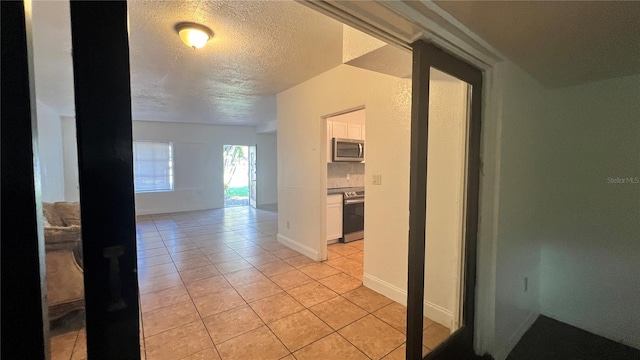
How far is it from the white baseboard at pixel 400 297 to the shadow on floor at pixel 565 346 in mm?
531

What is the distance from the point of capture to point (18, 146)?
643 mm

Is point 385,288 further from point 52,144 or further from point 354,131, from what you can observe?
point 52,144

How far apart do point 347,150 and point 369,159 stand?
1.76 m

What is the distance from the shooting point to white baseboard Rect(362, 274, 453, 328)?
2.16 meters

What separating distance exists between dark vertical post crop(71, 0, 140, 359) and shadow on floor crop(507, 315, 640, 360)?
2658 millimetres

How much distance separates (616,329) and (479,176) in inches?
78.0

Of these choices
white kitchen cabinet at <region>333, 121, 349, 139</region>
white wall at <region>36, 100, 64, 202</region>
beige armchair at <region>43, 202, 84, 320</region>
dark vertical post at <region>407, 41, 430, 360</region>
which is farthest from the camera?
white kitchen cabinet at <region>333, 121, 349, 139</region>

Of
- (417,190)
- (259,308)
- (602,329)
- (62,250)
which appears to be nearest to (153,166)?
(259,308)

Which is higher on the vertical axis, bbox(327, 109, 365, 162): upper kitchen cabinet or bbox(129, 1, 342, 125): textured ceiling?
bbox(129, 1, 342, 125): textured ceiling

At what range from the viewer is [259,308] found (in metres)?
2.59

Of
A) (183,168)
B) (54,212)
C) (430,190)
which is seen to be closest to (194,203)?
(183,168)

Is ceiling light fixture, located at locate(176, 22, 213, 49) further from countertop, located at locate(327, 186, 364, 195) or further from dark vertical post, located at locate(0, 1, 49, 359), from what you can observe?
countertop, located at locate(327, 186, 364, 195)

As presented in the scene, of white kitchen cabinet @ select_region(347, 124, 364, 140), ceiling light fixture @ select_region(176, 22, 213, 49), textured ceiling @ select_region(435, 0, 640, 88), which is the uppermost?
ceiling light fixture @ select_region(176, 22, 213, 49)

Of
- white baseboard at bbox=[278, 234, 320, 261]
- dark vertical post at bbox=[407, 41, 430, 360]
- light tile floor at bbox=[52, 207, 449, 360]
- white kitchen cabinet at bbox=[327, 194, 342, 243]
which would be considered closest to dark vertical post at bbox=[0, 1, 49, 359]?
light tile floor at bbox=[52, 207, 449, 360]
